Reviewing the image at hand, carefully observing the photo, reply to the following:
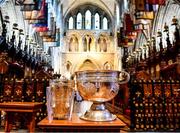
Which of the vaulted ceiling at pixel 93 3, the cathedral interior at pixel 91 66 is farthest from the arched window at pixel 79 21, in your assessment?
the vaulted ceiling at pixel 93 3

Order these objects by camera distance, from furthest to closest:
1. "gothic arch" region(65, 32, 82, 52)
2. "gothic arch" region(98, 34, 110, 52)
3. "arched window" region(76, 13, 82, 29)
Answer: "arched window" region(76, 13, 82, 29), "gothic arch" region(98, 34, 110, 52), "gothic arch" region(65, 32, 82, 52)

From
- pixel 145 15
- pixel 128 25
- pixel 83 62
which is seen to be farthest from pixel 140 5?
pixel 83 62

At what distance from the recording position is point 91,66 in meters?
34.0

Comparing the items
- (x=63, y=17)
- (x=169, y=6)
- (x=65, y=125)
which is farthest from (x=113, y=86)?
(x=63, y=17)

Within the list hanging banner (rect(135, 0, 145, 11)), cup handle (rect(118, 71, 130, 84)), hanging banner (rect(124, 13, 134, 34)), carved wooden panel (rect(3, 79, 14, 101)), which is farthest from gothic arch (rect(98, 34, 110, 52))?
cup handle (rect(118, 71, 130, 84))

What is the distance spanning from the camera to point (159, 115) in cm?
569

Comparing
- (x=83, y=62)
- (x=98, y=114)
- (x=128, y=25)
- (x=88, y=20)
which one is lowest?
(x=98, y=114)

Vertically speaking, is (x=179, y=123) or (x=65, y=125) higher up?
(x=65, y=125)

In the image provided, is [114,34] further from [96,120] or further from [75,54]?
[96,120]

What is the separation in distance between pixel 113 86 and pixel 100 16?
3373cm

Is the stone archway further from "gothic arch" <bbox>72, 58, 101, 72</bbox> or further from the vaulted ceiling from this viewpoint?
the vaulted ceiling

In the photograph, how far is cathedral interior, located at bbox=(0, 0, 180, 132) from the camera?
7.70ft

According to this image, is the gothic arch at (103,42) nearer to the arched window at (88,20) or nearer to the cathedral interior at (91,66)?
the cathedral interior at (91,66)

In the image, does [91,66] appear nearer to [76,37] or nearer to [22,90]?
[76,37]
